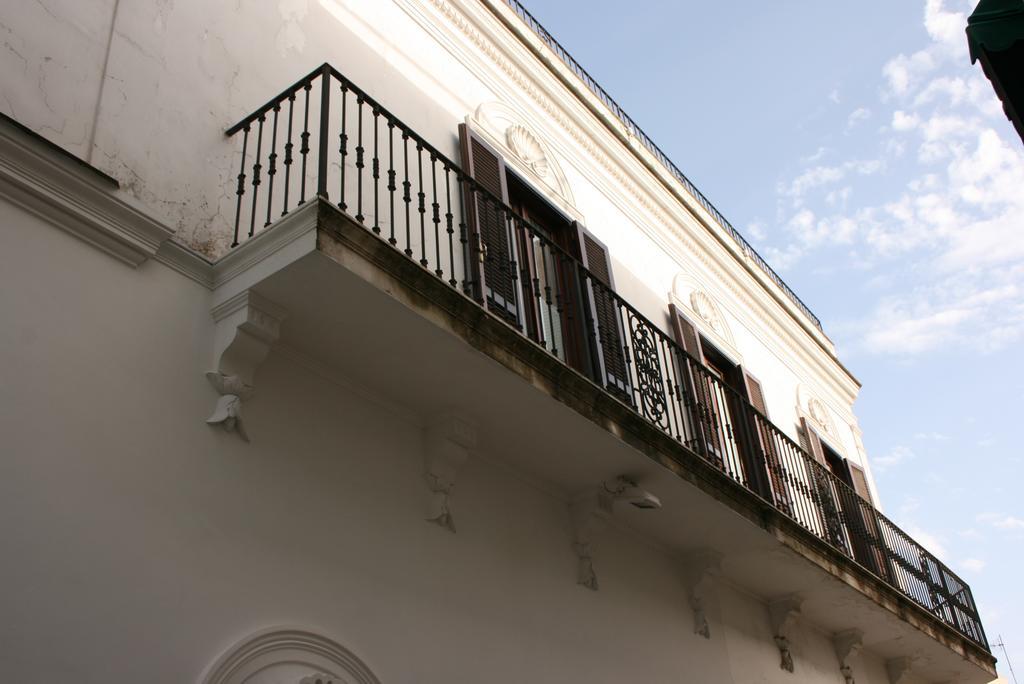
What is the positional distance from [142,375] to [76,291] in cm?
49

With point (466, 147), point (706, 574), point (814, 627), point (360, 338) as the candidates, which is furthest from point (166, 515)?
point (814, 627)

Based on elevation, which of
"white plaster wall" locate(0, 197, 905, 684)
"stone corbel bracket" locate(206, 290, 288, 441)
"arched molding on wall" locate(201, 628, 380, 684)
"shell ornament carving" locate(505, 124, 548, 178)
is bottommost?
"arched molding on wall" locate(201, 628, 380, 684)

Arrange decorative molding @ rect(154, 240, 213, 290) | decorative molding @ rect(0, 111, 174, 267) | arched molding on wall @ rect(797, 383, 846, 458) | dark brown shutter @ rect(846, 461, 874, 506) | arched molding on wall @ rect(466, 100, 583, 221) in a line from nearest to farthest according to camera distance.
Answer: decorative molding @ rect(0, 111, 174, 267)
decorative molding @ rect(154, 240, 213, 290)
arched molding on wall @ rect(466, 100, 583, 221)
arched molding on wall @ rect(797, 383, 846, 458)
dark brown shutter @ rect(846, 461, 874, 506)

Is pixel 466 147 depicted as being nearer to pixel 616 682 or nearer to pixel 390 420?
pixel 390 420

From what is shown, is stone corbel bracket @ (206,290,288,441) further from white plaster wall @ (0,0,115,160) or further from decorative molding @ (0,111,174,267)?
white plaster wall @ (0,0,115,160)

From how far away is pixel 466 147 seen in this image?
8156 mm

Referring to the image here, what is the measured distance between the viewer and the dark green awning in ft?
10.3

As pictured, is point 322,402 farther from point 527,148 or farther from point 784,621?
point 784,621

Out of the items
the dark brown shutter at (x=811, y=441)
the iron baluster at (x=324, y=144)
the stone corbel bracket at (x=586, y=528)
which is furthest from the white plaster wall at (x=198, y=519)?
the dark brown shutter at (x=811, y=441)

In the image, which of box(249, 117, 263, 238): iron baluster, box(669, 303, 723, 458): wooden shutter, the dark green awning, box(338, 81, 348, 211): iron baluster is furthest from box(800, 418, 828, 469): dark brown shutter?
the dark green awning

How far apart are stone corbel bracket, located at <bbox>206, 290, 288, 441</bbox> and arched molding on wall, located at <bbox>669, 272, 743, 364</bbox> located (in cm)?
643

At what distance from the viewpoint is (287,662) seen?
4652 millimetres

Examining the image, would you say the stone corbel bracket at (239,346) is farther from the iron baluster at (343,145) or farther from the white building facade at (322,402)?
the iron baluster at (343,145)

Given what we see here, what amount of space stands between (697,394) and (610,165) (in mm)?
3305
